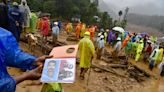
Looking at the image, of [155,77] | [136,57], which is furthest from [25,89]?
[136,57]

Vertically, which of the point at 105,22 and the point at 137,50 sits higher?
the point at 137,50

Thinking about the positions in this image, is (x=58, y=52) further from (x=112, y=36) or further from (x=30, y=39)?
(x=112, y=36)

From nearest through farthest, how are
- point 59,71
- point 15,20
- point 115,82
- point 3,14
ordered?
1. point 59,71
2. point 3,14
3. point 15,20
4. point 115,82

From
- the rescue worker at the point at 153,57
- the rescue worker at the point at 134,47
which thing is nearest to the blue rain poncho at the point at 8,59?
the rescue worker at the point at 153,57

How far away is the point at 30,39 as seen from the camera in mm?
13297

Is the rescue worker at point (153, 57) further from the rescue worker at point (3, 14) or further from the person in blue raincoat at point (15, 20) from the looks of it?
the rescue worker at point (3, 14)

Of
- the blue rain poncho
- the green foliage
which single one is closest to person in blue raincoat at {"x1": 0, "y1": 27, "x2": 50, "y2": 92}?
the blue rain poncho

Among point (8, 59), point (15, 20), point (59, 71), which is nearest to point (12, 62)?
point (8, 59)

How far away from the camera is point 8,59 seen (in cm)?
280

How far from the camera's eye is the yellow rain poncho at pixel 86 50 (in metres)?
10.6

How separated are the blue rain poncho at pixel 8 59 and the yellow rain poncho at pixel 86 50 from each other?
756 cm

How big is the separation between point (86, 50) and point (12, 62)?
25.6 ft

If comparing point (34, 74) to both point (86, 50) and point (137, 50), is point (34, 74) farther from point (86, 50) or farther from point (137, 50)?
point (137, 50)

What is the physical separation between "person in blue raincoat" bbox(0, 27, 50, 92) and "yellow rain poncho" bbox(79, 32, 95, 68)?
7.53m
